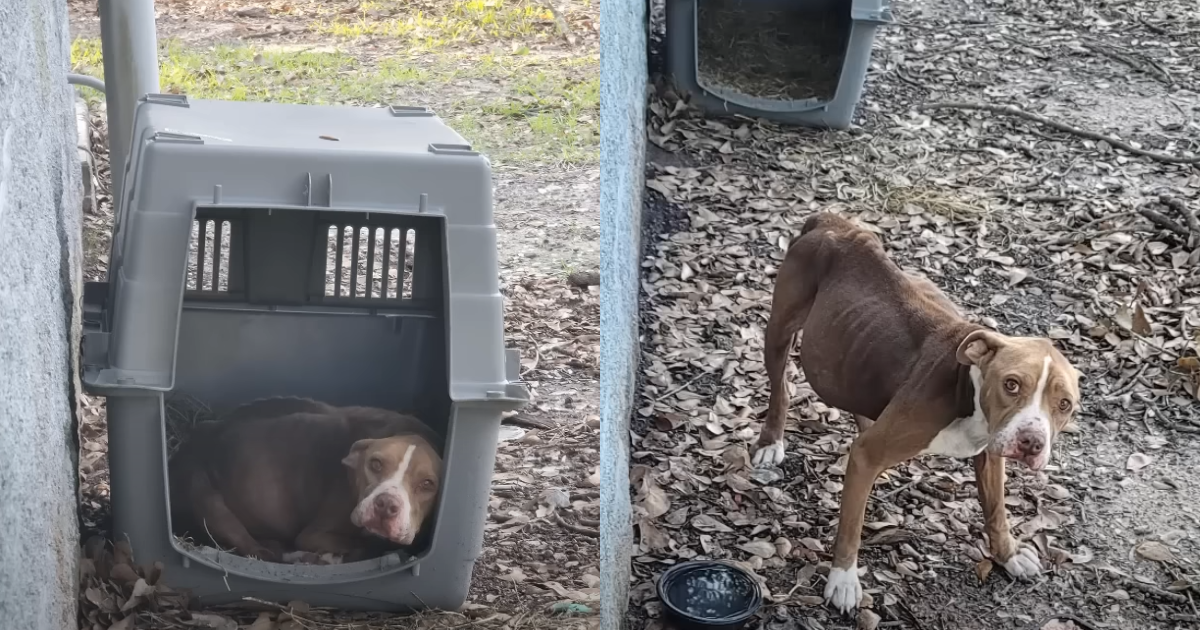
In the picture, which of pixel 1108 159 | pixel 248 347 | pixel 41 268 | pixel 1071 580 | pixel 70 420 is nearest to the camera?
pixel 41 268

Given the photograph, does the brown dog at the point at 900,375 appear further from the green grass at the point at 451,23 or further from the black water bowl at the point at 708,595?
the green grass at the point at 451,23

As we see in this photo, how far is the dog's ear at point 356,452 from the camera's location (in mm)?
2080

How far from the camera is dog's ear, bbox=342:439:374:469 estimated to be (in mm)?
2080

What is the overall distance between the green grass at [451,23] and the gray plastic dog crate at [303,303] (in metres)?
0.16

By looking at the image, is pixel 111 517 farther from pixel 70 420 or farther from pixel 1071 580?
pixel 1071 580

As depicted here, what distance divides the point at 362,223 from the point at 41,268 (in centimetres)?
55

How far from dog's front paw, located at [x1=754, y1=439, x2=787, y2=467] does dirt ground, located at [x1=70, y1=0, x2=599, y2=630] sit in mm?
1059

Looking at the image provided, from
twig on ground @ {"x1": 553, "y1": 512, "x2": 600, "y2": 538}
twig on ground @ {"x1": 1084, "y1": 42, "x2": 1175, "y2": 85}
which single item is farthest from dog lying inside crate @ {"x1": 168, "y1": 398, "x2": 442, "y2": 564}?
twig on ground @ {"x1": 1084, "y1": 42, "x2": 1175, "y2": 85}

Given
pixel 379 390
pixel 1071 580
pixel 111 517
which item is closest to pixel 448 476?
pixel 379 390

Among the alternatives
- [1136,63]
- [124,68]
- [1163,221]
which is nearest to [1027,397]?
[124,68]

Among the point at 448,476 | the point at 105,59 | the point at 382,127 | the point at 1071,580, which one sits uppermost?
the point at 105,59

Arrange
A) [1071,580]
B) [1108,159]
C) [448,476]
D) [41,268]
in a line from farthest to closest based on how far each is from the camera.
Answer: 1. [1108,159]
2. [1071,580]
3. [448,476]
4. [41,268]

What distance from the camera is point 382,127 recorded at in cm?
205

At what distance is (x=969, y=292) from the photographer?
4.40m
